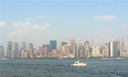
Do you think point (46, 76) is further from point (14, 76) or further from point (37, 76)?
point (14, 76)

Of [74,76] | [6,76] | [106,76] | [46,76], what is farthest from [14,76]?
[106,76]

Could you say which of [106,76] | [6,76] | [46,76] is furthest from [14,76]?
[106,76]

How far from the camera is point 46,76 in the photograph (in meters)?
98.6

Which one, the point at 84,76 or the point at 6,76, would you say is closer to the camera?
the point at 6,76

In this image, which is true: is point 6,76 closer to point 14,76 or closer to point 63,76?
point 14,76

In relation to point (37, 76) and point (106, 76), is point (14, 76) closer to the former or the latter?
point (37, 76)

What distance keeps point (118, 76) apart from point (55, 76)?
16.9m

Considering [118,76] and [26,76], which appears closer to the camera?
[26,76]

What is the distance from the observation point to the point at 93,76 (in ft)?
341

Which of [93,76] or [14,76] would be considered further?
[93,76]

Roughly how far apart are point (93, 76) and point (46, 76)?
1346 cm

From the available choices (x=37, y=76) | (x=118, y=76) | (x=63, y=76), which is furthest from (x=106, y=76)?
(x=37, y=76)

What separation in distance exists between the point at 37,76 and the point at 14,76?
6.02 metres

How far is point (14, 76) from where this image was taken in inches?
3765
